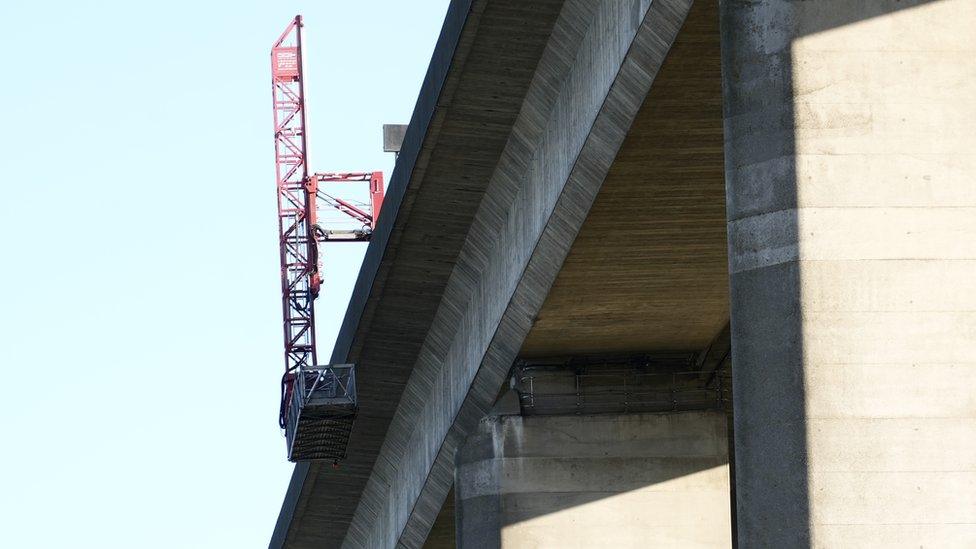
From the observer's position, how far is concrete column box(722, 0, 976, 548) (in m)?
15.4

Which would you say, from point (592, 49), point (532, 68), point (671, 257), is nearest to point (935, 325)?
point (592, 49)

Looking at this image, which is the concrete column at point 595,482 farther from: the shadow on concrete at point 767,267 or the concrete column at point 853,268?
the concrete column at point 853,268

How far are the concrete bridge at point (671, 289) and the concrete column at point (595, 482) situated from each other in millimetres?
40

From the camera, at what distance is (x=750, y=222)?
16.3 meters

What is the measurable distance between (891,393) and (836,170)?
5.61 feet

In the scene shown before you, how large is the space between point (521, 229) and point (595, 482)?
6.23 meters

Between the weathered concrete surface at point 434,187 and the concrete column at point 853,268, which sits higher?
the weathered concrete surface at point 434,187

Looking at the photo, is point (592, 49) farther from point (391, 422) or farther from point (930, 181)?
point (391, 422)

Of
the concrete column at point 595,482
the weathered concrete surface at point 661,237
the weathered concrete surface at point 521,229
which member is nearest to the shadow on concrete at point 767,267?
the weathered concrete surface at point 521,229

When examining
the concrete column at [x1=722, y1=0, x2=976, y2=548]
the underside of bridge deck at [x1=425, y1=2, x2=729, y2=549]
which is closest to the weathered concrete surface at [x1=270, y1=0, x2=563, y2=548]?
the underside of bridge deck at [x1=425, y1=2, x2=729, y2=549]

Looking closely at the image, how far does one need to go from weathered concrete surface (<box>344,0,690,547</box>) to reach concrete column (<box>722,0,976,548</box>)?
3084 mm

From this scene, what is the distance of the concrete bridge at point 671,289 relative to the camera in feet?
51.4

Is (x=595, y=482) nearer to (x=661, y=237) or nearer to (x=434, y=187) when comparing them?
(x=661, y=237)

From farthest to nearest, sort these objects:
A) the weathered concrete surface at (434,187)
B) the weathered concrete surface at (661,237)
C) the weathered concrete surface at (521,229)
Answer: the weathered concrete surface at (434,187) → the weathered concrete surface at (661,237) → the weathered concrete surface at (521,229)
